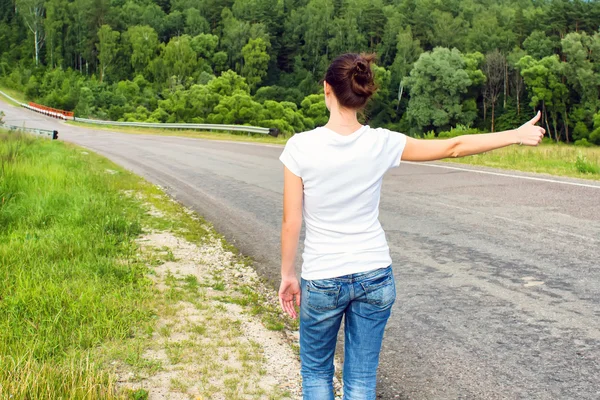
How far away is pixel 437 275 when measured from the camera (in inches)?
266

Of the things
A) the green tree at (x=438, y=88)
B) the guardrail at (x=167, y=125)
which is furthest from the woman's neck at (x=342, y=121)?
the green tree at (x=438, y=88)

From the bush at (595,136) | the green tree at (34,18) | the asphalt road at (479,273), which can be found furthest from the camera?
the green tree at (34,18)

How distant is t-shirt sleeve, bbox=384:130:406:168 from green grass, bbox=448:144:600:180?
41.4ft

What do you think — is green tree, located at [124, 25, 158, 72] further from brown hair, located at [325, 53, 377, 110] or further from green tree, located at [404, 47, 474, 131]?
brown hair, located at [325, 53, 377, 110]

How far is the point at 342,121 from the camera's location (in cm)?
284

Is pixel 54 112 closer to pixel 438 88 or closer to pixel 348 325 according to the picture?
pixel 438 88

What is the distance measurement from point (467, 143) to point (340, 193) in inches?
30.4

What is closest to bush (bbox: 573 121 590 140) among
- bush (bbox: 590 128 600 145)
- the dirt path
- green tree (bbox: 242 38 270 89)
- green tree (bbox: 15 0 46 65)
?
bush (bbox: 590 128 600 145)

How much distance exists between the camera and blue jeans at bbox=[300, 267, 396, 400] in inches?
112

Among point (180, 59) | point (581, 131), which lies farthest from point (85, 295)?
point (180, 59)

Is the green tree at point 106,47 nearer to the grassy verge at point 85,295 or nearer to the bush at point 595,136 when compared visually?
the bush at point 595,136

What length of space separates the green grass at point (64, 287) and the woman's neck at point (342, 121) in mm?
2183

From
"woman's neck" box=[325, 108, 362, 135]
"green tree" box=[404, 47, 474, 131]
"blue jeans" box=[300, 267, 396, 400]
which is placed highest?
"green tree" box=[404, 47, 474, 131]

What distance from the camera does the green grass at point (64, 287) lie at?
4.00m
